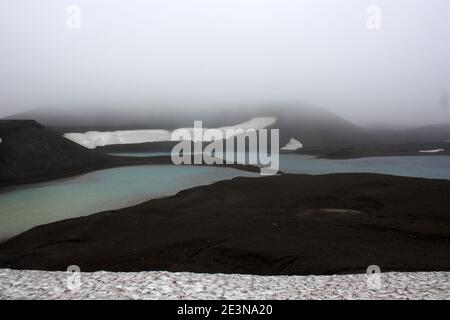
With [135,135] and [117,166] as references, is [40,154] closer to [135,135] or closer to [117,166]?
[117,166]

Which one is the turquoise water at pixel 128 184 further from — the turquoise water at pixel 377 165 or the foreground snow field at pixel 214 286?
the foreground snow field at pixel 214 286

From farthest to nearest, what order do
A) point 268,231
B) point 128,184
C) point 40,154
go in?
1. point 40,154
2. point 128,184
3. point 268,231

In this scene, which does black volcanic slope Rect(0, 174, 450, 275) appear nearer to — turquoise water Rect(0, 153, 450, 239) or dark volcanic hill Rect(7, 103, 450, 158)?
turquoise water Rect(0, 153, 450, 239)

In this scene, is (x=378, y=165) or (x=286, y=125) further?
(x=286, y=125)

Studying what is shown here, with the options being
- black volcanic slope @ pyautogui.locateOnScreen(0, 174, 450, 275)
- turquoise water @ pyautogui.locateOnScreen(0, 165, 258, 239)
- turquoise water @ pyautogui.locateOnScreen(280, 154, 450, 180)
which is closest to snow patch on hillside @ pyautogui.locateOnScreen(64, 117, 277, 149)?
turquoise water @ pyautogui.locateOnScreen(0, 165, 258, 239)

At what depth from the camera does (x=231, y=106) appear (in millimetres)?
12219

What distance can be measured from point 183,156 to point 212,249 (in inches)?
165

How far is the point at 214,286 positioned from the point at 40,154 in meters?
7.23

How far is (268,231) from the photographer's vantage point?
9.41m

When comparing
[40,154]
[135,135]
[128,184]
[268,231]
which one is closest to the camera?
[268,231]

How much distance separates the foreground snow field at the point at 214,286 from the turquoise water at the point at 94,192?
112 inches

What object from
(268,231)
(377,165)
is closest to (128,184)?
(268,231)

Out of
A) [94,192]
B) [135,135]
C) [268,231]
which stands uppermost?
[135,135]
